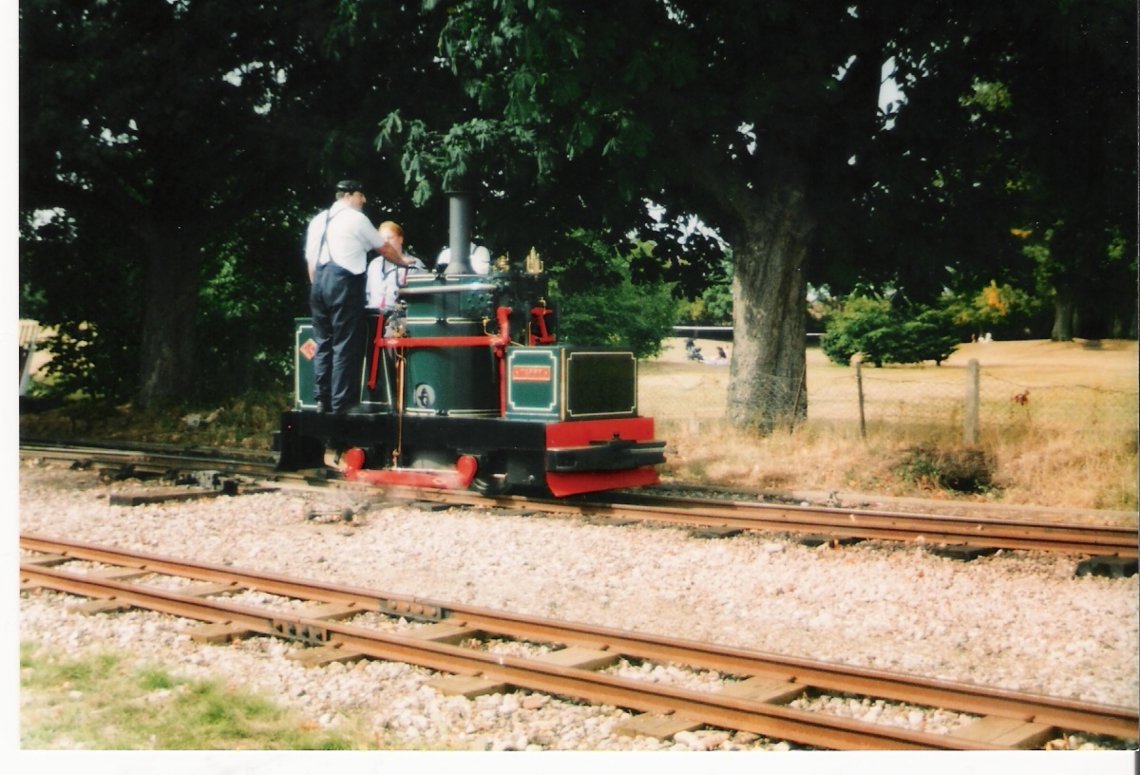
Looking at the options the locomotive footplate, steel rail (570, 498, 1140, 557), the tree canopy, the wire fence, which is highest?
the tree canopy

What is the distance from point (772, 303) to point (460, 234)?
171 inches

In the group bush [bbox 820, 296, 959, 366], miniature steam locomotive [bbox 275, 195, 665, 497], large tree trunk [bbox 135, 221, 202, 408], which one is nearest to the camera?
miniature steam locomotive [bbox 275, 195, 665, 497]

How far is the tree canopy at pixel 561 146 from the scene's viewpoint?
376 inches

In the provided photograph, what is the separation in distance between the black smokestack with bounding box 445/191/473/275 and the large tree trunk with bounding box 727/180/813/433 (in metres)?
4.09

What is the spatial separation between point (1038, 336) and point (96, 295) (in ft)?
27.4

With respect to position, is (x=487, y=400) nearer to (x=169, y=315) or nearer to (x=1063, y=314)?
(x=1063, y=314)

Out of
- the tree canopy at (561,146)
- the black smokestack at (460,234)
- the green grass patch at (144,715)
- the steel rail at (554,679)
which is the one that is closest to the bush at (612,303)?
the tree canopy at (561,146)

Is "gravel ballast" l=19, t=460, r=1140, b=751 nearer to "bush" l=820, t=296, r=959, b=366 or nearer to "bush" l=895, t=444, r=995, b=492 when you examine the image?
"bush" l=895, t=444, r=995, b=492

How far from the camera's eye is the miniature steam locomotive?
7.64 meters

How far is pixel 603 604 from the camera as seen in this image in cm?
548

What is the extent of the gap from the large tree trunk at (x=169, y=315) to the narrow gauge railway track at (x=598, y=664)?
19.3 ft

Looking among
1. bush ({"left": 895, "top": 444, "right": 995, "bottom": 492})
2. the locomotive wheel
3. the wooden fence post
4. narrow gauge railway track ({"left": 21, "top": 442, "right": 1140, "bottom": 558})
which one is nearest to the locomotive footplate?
narrow gauge railway track ({"left": 21, "top": 442, "right": 1140, "bottom": 558})

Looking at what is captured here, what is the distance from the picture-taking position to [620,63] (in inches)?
407

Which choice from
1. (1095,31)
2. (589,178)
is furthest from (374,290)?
(1095,31)
